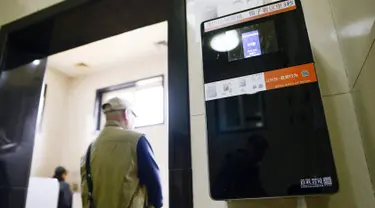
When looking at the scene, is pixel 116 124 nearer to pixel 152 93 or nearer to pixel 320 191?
pixel 320 191

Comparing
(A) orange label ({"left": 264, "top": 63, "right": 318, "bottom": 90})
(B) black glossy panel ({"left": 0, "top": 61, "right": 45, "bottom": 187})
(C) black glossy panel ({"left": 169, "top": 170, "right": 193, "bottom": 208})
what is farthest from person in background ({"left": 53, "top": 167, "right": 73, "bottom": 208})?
(A) orange label ({"left": 264, "top": 63, "right": 318, "bottom": 90})

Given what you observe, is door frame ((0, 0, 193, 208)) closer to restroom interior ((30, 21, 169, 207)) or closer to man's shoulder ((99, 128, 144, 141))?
man's shoulder ((99, 128, 144, 141))

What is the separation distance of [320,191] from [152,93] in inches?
99.0

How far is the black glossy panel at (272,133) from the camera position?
51 cm

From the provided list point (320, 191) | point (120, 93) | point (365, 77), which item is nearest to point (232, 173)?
point (320, 191)

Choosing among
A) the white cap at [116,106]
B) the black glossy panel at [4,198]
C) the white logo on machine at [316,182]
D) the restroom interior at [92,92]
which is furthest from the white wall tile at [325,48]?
the restroom interior at [92,92]

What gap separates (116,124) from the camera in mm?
1492

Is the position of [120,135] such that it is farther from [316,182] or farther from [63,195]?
[63,195]

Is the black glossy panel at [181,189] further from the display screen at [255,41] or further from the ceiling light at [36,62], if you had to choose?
the ceiling light at [36,62]

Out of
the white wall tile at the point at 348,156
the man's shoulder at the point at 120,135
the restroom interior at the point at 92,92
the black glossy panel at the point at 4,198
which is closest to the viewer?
the white wall tile at the point at 348,156

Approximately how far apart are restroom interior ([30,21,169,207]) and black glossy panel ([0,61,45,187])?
1.38 metres

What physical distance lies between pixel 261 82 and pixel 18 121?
1145 millimetres

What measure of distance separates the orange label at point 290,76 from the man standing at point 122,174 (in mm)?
794

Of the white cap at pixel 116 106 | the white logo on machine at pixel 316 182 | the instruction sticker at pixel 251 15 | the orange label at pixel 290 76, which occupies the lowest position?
the white logo on machine at pixel 316 182
